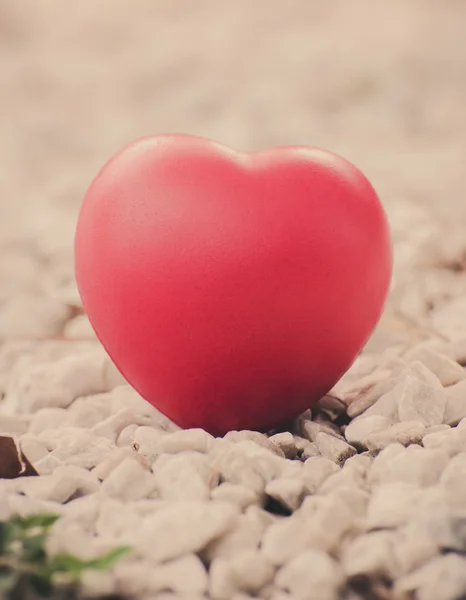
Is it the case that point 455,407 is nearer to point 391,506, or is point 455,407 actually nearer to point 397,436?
point 397,436

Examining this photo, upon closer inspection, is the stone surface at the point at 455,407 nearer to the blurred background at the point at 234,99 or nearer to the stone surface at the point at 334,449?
the stone surface at the point at 334,449

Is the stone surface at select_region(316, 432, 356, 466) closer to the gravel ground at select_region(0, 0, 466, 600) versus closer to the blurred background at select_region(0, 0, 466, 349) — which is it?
the gravel ground at select_region(0, 0, 466, 600)

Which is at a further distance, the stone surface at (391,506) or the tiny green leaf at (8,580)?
the stone surface at (391,506)

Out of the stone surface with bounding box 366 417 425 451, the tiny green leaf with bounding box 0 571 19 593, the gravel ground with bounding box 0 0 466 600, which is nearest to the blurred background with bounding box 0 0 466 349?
the gravel ground with bounding box 0 0 466 600

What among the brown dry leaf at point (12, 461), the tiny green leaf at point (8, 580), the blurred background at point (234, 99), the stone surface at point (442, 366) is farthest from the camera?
the blurred background at point (234, 99)

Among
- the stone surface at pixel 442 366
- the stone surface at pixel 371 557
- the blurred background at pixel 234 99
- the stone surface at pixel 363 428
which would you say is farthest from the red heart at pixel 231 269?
the blurred background at pixel 234 99

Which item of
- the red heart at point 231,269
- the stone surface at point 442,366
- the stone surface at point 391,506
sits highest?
the red heart at point 231,269
